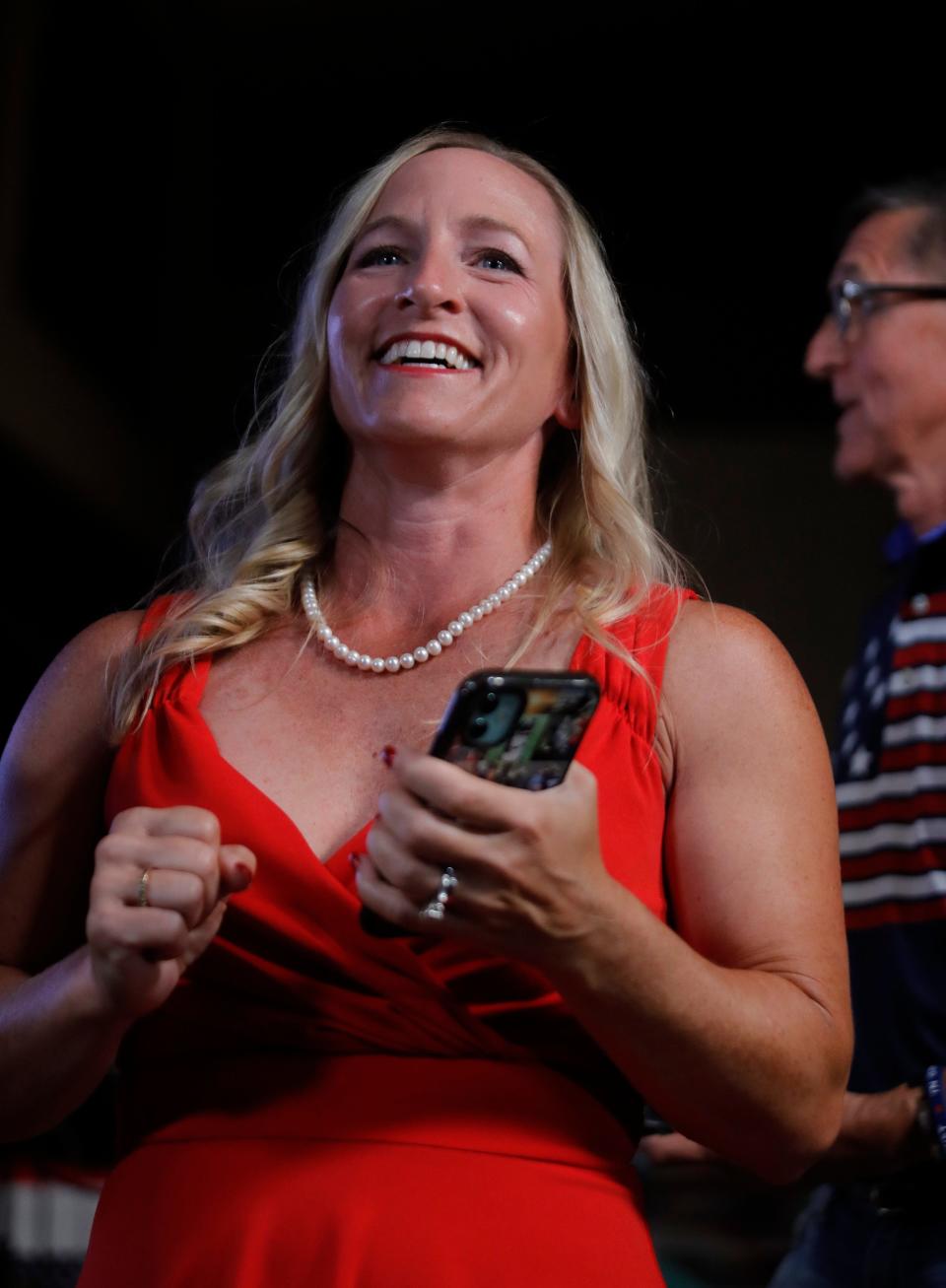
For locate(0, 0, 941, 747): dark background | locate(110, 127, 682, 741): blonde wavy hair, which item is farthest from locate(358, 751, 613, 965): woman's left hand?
locate(0, 0, 941, 747): dark background

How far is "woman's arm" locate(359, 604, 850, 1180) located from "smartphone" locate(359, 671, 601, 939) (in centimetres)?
3

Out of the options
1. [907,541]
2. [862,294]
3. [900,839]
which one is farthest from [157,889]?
[862,294]

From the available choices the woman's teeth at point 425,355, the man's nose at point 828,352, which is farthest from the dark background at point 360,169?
the woman's teeth at point 425,355

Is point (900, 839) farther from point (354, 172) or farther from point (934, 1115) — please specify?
point (354, 172)

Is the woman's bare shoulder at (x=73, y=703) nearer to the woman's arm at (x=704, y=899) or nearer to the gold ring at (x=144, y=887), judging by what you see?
the gold ring at (x=144, y=887)

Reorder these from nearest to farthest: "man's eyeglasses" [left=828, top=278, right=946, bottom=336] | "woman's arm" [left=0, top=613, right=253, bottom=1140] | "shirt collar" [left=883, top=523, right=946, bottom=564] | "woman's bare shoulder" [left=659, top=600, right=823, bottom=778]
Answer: "woman's arm" [left=0, top=613, right=253, bottom=1140] < "woman's bare shoulder" [left=659, top=600, right=823, bottom=778] < "shirt collar" [left=883, top=523, right=946, bottom=564] < "man's eyeglasses" [left=828, top=278, right=946, bottom=336]

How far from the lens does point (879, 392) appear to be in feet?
7.82

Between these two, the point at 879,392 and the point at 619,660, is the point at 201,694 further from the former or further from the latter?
the point at 879,392

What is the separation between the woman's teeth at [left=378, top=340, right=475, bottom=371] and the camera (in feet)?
4.92

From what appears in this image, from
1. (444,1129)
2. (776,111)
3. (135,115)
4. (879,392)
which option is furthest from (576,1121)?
(135,115)

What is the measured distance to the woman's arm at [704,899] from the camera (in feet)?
3.34

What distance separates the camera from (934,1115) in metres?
1.62

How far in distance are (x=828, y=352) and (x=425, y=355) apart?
1.20 meters

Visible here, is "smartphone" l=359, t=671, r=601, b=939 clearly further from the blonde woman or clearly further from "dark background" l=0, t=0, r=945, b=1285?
"dark background" l=0, t=0, r=945, b=1285
